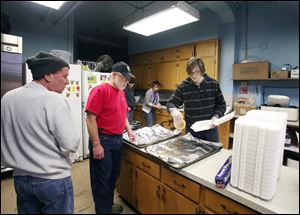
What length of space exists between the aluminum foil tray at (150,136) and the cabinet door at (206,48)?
1988mm

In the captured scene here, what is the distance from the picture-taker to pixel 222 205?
0.76 metres

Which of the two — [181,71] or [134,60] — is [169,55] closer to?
[181,71]

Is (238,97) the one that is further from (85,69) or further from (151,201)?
(85,69)

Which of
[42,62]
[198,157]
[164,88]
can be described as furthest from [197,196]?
[164,88]

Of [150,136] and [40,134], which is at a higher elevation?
[40,134]

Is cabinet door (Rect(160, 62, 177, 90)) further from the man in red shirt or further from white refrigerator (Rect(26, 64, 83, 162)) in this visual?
the man in red shirt

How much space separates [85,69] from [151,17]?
1.16 m

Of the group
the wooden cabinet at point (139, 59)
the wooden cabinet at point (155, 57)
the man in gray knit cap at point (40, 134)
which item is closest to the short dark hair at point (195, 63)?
the man in gray knit cap at point (40, 134)

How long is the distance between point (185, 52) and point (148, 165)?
2.71 metres

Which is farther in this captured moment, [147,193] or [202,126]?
[147,193]

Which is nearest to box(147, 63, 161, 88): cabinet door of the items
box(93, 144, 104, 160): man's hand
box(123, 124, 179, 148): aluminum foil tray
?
box(123, 124, 179, 148): aluminum foil tray

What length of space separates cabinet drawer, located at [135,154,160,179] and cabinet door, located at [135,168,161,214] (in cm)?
3

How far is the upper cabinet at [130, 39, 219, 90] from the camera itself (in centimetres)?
297

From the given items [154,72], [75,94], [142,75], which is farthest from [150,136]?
[142,75]
